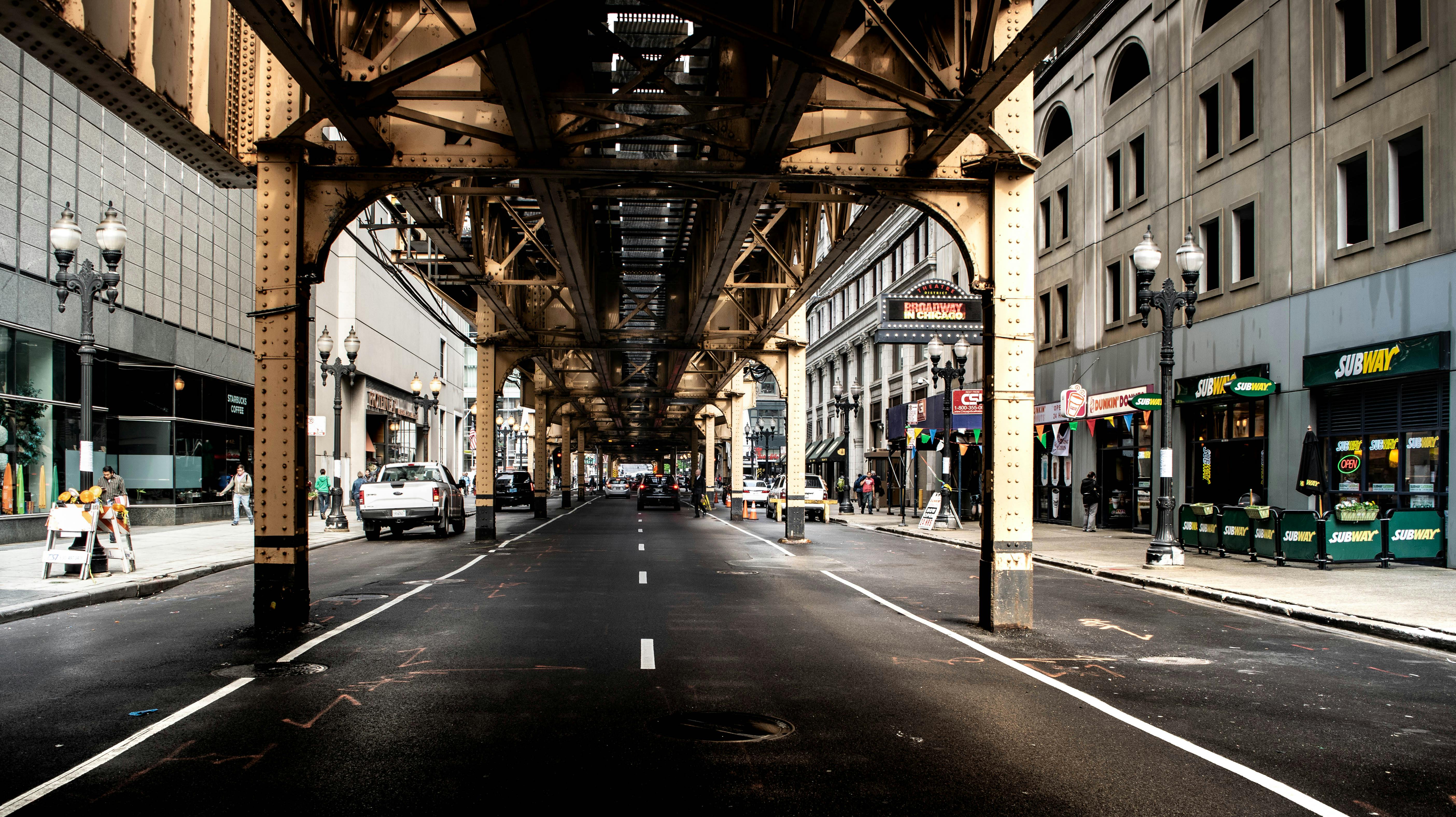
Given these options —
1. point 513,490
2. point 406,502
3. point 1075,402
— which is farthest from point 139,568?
point 513,490

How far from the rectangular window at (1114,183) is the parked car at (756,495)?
2187 cm

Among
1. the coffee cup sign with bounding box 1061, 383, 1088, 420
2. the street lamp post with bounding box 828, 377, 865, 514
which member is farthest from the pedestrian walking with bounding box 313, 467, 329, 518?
the coffee cup sign with bounding box 1061, 383, 1088, 420

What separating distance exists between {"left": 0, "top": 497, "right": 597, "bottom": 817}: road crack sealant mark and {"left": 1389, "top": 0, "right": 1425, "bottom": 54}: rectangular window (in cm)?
Result: 2074

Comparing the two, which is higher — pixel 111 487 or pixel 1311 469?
pixel 1311 469

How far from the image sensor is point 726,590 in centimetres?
1528

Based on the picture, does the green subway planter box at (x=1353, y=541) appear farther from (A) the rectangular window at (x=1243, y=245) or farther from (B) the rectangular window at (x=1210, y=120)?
(B) the rectangular window at (x=1210, y=120)

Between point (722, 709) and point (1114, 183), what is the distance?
Result: 2779 centimetres

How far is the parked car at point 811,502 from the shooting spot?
38.7 metres

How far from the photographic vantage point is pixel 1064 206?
3472 centimetres

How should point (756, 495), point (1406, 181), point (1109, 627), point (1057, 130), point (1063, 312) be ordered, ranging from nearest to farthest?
point (1109, 627)
point (1406, 181)
point (1063, 312)
point (1057, 130)
point (756, 495)

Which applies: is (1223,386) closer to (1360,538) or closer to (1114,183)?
(1360,538)

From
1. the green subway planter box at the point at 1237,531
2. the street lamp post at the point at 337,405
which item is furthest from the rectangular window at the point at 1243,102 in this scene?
the street lamp post at the point at 337,405

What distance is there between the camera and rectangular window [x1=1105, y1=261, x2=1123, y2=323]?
3053cm

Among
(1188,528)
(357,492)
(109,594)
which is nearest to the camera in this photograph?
(109,594)
